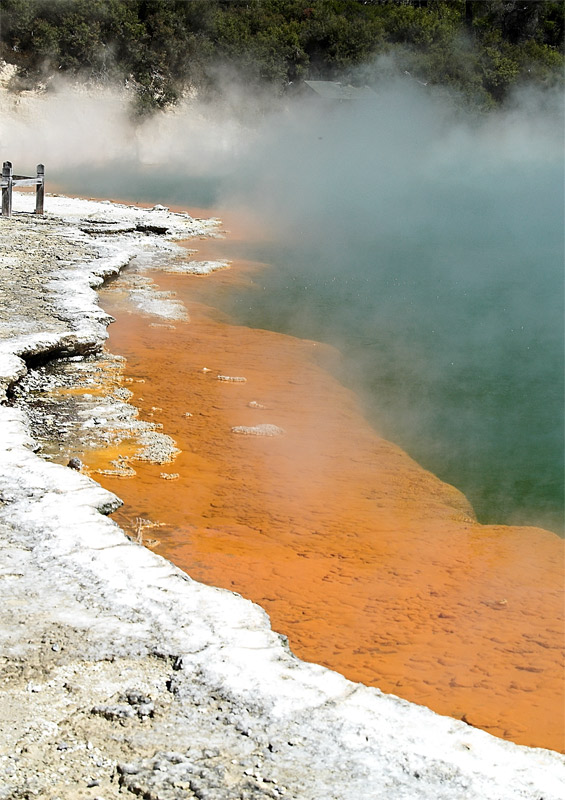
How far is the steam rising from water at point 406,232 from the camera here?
26.9 ft

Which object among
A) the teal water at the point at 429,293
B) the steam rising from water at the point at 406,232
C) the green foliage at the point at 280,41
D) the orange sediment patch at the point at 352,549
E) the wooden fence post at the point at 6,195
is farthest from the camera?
the green foliage at the point at 280,41

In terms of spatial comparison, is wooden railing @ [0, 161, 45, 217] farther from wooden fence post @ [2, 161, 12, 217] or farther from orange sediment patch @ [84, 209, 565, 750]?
orange sediment patch @ [84, 209, 565, 750]

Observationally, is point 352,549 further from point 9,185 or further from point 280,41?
point 280,41

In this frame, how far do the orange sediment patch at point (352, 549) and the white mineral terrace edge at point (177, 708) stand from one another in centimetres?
87

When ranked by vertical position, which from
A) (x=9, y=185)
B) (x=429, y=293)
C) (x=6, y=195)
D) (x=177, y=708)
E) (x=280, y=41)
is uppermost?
(x=280, y=41)

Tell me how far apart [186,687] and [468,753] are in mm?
990

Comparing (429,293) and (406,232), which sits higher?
(406,232)

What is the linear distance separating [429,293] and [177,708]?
11.6 metres

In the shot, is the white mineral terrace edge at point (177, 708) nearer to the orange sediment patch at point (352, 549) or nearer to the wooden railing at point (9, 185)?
the orange sediment patch at point (352, 549)

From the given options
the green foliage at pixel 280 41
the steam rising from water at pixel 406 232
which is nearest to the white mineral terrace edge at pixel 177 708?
the steam rising from water at pixel 406 232

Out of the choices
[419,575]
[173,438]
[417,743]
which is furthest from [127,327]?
[417,743]

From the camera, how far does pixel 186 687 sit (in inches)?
121

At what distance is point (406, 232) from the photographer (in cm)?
2017

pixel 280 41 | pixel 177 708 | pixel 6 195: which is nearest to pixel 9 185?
pixel 6 195
